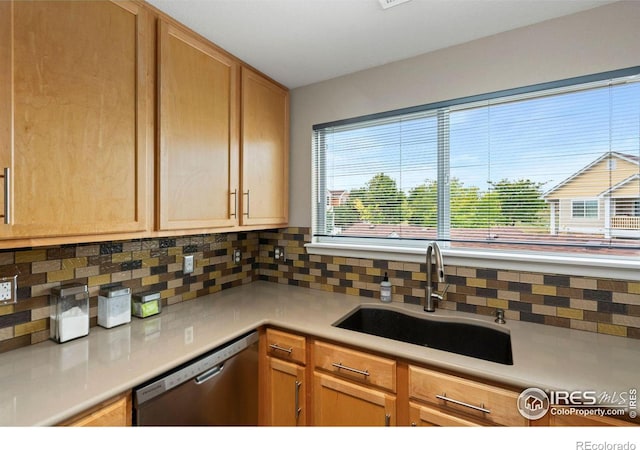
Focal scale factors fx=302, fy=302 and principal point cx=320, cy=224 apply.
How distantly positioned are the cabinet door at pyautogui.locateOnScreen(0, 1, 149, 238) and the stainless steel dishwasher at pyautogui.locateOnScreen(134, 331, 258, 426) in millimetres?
627

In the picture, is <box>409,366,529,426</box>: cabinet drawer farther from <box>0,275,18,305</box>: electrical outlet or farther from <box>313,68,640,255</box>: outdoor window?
<box>0,275,18,305</box>: electrical outlet

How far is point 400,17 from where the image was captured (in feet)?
4.68

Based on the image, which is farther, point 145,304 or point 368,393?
point 145,304

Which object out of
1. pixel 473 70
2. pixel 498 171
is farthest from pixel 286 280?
pixel 473 70

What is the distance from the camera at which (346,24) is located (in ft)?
4.85

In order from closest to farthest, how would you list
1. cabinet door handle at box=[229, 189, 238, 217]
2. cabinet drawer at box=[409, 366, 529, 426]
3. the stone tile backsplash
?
cabinet drawer at box=[409, 366, 529, 426], the stone tile backsplash, cabinet door handle at box=[229, 189, 238, 217]

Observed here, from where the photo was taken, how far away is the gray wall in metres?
1.35

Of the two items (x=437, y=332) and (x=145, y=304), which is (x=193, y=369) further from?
(x=437, y=332)

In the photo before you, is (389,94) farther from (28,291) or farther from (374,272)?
(28,291)

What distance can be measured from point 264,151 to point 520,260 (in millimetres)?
1589

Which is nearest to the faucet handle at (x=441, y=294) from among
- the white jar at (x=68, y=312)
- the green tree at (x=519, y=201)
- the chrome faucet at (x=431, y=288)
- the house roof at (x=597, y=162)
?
the chrome faucet at (x=431, y=288)

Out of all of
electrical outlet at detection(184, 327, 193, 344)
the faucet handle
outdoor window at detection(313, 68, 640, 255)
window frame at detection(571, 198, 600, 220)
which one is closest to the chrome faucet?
the faucet handle

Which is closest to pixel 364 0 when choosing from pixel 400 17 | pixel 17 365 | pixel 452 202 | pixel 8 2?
pixel 400 17

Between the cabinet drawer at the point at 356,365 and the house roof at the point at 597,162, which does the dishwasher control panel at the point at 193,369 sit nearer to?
the cabinet drawer at the point at 356,365
